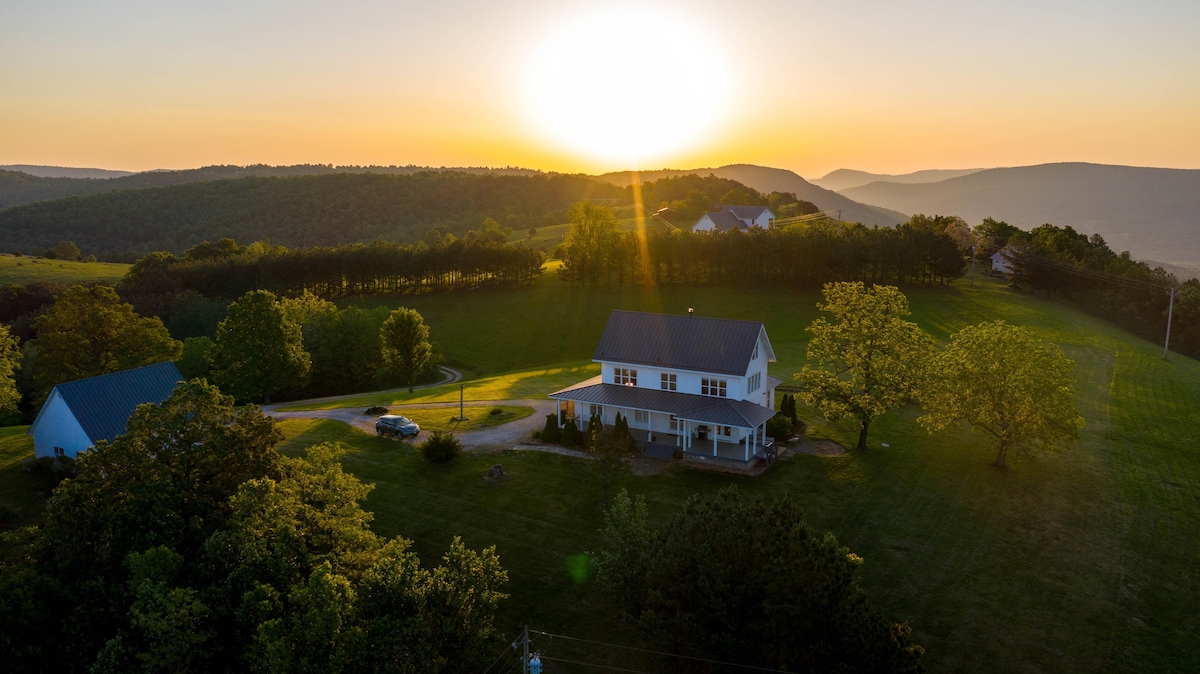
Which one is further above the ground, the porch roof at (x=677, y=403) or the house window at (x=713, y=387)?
the house window at (x=713, y=387)

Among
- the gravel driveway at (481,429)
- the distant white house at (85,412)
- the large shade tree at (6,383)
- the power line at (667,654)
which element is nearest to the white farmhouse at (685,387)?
the gravel driveway at (481,429)

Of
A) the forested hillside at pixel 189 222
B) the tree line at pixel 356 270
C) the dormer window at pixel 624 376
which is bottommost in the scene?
the dormer window at pixel 624 376

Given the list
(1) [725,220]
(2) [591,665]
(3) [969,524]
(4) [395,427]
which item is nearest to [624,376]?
(4) [395,427]

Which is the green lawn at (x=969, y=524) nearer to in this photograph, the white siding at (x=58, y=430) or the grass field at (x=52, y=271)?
the white siding at (x=58, y=430)

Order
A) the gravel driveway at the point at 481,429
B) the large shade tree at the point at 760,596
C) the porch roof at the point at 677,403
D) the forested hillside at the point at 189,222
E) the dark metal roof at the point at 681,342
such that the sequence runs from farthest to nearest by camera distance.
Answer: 1. the forested hillside at the point at 189,222
2. the gravel driveway at the point at 481,429
3. the dark metal roof at the point at 681,342
4. the porch roof at the point at 677,403
5. the large shade tree at the point at 760,596

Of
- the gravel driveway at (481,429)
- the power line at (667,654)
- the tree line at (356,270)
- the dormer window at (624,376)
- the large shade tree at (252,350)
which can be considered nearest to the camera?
the power line at (667,654)

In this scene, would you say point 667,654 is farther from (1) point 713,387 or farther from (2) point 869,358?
(2) point 869,358

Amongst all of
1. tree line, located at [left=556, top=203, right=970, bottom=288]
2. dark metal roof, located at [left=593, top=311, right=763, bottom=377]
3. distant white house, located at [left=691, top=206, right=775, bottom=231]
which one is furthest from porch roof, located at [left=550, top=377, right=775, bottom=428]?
distant white house, located at [left=691, top=206, right=775, bottom=231]
